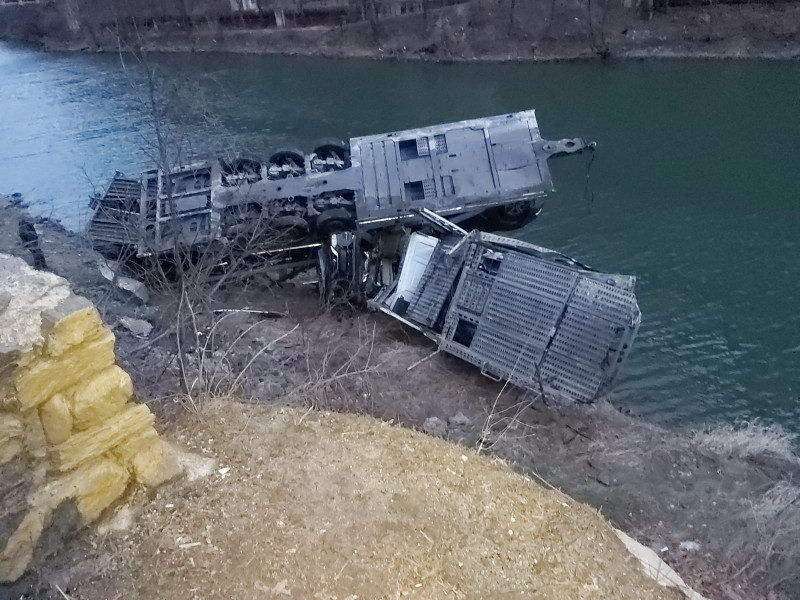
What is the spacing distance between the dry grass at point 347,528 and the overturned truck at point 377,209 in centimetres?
355

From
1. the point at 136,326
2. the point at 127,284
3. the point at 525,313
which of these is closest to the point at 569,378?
the point at 525,313

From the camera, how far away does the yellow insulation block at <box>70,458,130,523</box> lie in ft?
12.3

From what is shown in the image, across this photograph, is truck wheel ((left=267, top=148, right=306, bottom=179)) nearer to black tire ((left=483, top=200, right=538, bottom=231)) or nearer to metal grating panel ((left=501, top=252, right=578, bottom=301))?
black tire ((left=483, top=200, right=538, bottom=231))

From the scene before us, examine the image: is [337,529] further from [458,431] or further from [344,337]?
[344,337]

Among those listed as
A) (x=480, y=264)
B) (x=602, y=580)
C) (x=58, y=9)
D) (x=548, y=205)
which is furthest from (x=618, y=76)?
(x=58, y=9)

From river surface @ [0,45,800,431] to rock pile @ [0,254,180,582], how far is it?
676 cm

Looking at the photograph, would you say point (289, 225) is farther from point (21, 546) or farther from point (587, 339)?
point (21, 546)

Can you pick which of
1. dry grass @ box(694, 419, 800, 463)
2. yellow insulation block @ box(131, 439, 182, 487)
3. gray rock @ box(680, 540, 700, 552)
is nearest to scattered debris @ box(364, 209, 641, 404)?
dry grass @ box(694, 419, 800, 463)

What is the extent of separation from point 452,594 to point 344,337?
5334mm

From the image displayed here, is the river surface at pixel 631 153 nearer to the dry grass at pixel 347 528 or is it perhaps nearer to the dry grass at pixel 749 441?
the dry grass at pixel 749 441

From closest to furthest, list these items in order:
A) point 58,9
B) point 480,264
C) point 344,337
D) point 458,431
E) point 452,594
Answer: point 452,594, point 458,431, point 480,264, point 344,337, point 58,9

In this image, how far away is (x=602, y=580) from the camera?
448cm

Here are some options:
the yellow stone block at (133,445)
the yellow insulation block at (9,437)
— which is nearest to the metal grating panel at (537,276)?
the yellow stone block at (133,445)

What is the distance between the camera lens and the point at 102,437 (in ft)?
12.4
